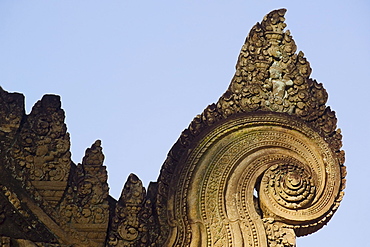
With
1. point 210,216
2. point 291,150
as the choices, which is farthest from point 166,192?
point 291,150

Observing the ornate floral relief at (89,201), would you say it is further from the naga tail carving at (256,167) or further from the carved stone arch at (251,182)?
the carved stone arch at (251,182)

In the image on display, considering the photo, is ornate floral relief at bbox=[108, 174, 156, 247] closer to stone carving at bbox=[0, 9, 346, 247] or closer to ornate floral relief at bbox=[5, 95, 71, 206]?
stone carving at bbox=[0, 9, 346, 247]

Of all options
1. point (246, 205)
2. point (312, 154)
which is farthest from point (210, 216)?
point (312, 154)

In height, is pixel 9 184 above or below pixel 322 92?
below

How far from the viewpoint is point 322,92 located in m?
16.2

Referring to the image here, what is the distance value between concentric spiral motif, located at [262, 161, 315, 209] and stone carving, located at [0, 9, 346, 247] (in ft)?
0.04

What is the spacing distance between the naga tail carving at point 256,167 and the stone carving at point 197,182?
1cm

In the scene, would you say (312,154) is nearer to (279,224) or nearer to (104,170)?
(279,224)

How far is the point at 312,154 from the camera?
52.0 ft

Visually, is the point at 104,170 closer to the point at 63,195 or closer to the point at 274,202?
the point at 63,195

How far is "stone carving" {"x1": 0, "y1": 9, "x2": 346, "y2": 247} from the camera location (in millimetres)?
15438

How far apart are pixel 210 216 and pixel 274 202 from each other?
2.41 feet

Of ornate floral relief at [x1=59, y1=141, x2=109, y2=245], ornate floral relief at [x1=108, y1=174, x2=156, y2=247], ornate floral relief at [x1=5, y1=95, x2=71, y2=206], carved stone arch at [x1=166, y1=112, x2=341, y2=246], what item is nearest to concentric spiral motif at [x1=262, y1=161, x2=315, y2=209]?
carved stone arch at [x1=166, y1=112, x2=341, y2=246]

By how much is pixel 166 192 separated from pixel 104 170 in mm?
746
